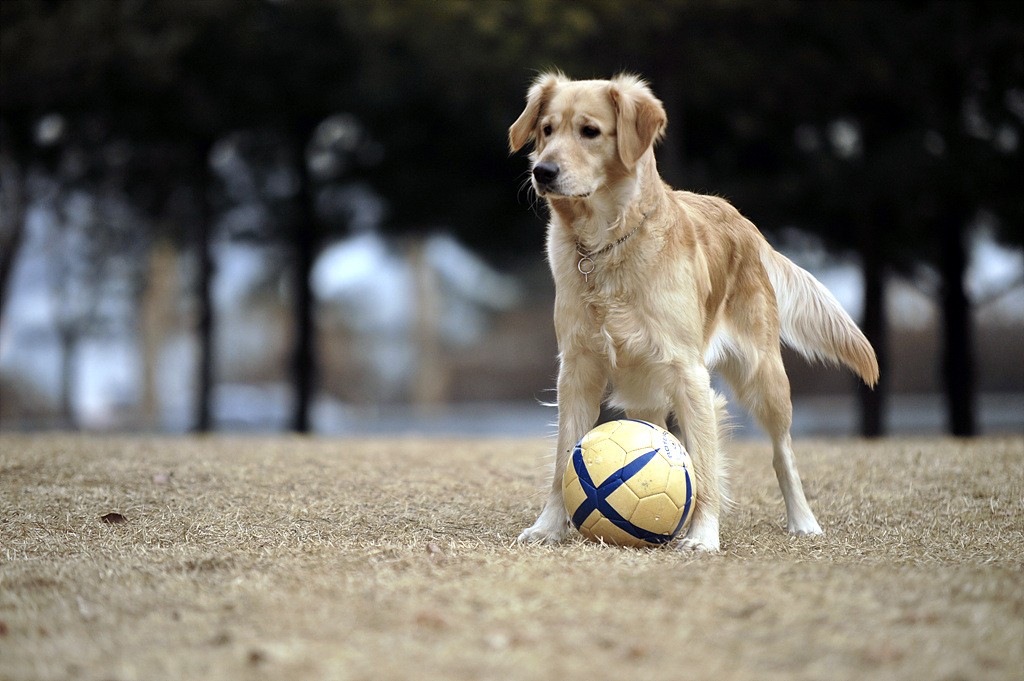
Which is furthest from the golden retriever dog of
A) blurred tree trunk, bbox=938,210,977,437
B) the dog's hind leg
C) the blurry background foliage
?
blurred tree trunk, bbox=938,210,977,437

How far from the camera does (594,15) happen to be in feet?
32.6

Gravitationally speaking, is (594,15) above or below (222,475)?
above

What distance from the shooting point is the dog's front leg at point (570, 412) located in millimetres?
3943

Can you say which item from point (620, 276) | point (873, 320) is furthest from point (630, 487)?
point (873, 320)

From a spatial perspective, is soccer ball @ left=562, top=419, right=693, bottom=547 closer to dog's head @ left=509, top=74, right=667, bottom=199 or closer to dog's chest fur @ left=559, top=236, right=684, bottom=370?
dog's chest fur @ left=559, top=236, right=684, bottom=370

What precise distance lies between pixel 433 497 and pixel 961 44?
8.68 meters

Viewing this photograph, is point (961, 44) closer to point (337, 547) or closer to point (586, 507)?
point (586, 507)

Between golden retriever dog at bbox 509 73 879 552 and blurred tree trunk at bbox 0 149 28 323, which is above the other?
blurred tree trunk at bbox 0 149 28 323

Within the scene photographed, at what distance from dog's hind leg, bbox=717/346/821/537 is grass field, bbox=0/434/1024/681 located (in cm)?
19

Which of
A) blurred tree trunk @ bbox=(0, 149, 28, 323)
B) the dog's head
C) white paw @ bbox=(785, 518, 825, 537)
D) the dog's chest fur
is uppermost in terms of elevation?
blurred tree trunk @ bbox=(0, 149, 28, 323)

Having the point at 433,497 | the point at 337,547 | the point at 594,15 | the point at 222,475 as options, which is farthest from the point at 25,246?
the point at 337,547

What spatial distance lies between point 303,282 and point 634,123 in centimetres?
1048

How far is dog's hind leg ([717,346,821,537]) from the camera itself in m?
4.37

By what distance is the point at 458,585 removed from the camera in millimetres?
2877
